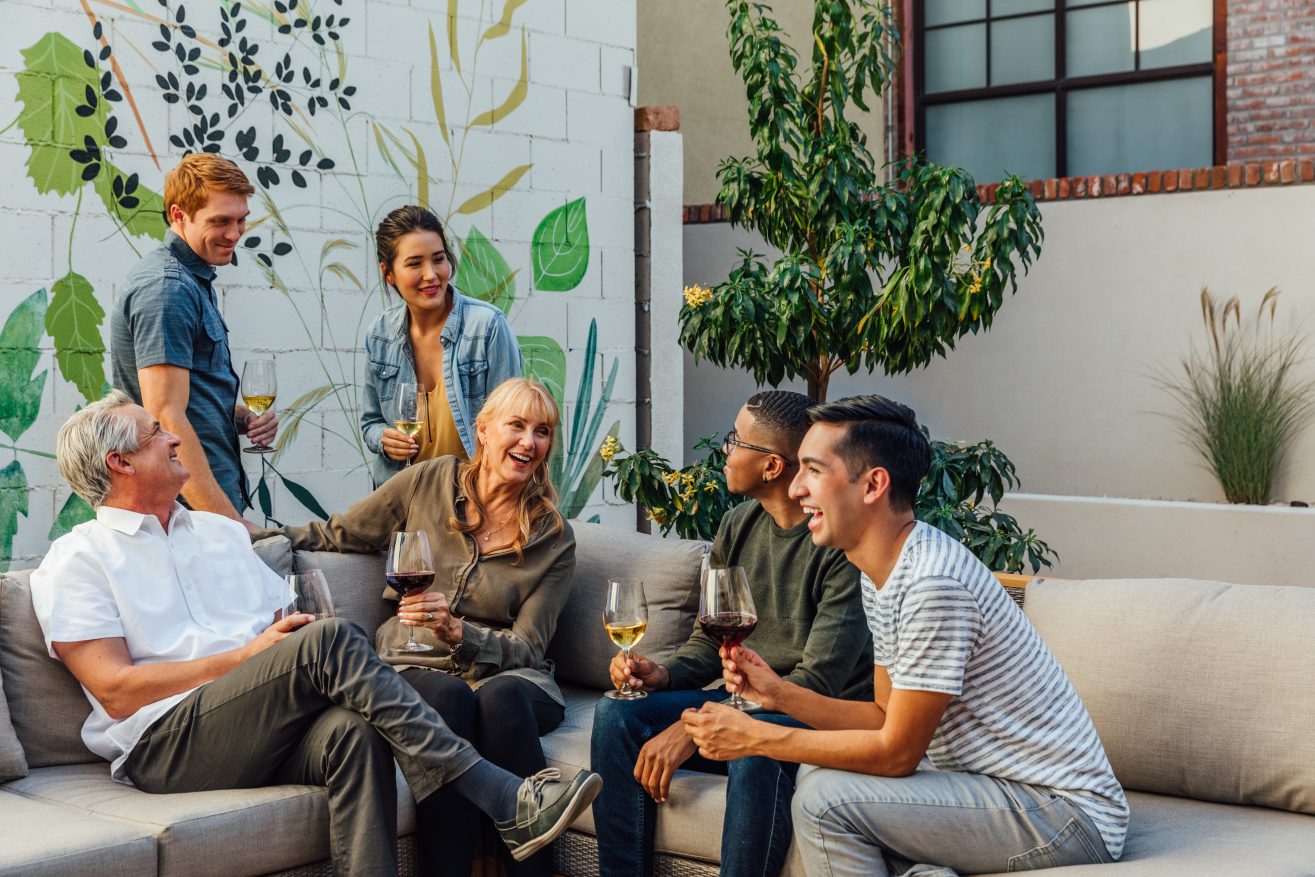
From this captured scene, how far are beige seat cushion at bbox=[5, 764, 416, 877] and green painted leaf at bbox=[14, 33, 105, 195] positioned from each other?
7.37ft

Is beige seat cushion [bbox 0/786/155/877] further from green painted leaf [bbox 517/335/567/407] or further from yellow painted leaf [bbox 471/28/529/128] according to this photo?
yellow painted leaf [bbox 471/28/529/128]

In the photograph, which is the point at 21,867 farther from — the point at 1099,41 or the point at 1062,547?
the point at 1099,41

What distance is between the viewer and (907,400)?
8094mm

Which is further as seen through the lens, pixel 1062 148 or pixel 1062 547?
pixel 1062 148

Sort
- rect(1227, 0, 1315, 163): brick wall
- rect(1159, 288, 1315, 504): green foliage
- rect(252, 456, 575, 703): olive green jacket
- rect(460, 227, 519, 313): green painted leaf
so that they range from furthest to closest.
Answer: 1. rect(1227, 0, 1315, 163): brick wall
2. rect(1159, 288, 1315, 504): green foliage
3. rect(460, 227, 519, 313): green painted leaf
4. rect(252, 456, 575, 703): olive green jacket

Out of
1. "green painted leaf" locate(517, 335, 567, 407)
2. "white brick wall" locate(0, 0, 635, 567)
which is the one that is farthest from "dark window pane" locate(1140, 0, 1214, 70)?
"green painted leaf" locate(517, 335, 567, 407)

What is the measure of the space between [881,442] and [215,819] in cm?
146

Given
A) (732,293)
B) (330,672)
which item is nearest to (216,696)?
(330,672)

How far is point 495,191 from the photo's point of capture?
5.81 m

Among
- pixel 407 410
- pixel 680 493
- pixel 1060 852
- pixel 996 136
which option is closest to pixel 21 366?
pixel 407 410

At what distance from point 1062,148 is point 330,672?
283 inches

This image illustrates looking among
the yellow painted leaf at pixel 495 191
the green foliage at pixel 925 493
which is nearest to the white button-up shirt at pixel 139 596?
the green foliage at pixel 925 493

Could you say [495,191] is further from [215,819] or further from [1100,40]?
[1100,40]

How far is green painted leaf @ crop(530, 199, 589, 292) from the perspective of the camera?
234 inches
